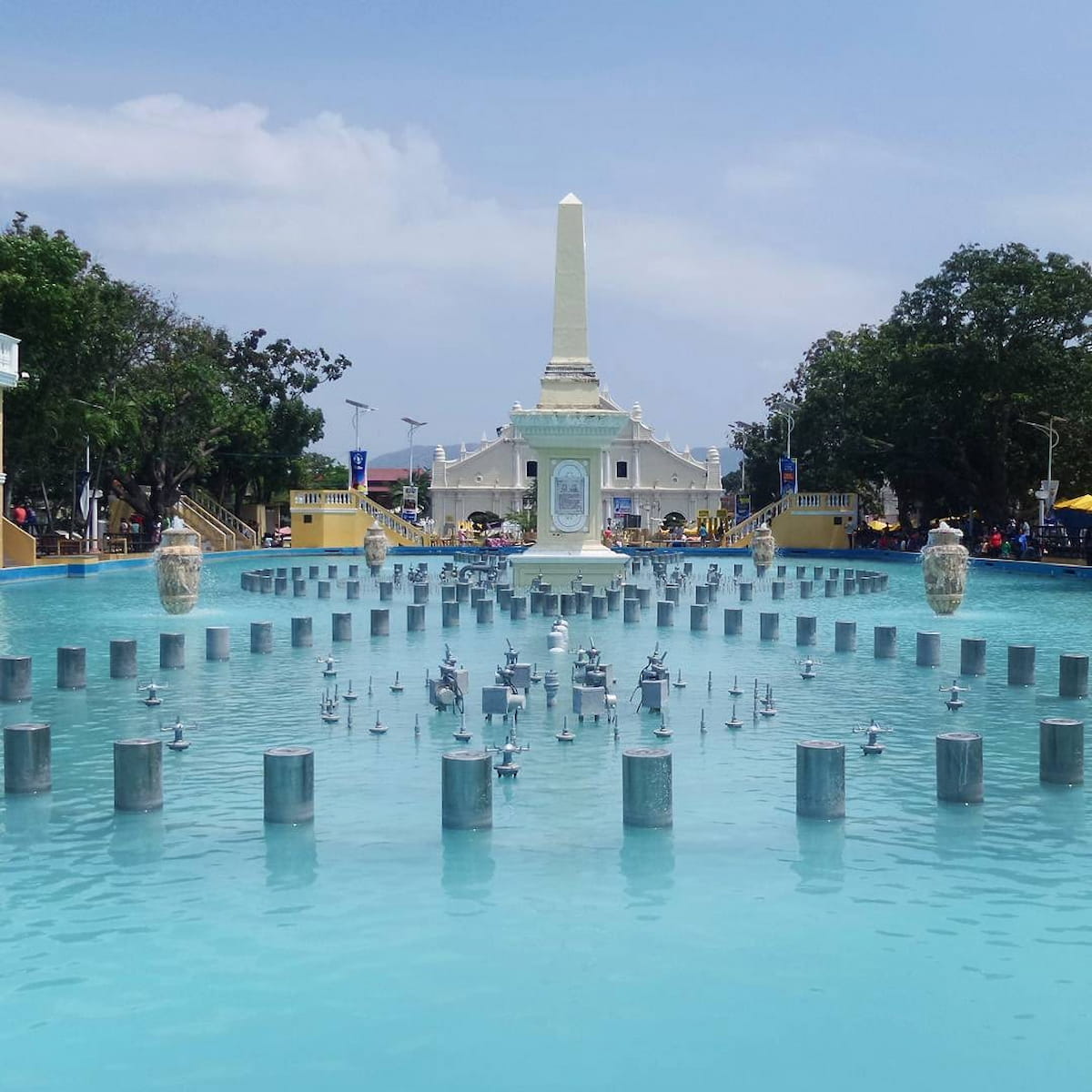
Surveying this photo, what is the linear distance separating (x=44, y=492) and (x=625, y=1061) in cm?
6094

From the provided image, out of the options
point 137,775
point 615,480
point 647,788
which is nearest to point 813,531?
point 615,480

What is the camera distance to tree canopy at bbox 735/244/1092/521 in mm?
57000

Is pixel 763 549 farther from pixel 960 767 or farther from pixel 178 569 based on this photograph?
pixel 960 767

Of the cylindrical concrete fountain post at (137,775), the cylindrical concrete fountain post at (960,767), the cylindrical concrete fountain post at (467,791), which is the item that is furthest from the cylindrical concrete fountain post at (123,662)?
the cylindrical concrete fountain post at (960,767)

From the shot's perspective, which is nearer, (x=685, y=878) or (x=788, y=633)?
(x=685, y=878)

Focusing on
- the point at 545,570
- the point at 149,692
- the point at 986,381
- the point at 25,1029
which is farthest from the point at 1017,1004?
the point at 986,381

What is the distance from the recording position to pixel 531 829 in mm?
11805

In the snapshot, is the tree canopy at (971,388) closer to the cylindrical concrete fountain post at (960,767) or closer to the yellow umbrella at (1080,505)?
the yellow umbrella at (1080,505)

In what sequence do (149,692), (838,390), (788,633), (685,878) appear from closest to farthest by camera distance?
(685,878), (149,692), (788,633), (838,390)

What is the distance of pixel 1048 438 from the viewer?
59.7 m

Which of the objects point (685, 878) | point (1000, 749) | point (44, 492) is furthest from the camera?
point (44, 492)

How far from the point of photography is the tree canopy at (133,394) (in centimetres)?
4447

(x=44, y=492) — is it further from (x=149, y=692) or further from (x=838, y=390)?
(x=149, y=692)

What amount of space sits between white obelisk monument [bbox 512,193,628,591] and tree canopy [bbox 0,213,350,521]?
16.4 metres
